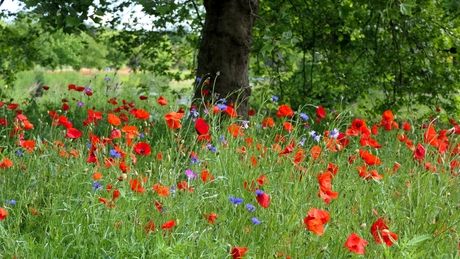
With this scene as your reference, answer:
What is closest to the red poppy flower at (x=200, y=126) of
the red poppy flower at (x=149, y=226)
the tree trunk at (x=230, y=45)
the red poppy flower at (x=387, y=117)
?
the red poppy flower at (x=149, y=226)

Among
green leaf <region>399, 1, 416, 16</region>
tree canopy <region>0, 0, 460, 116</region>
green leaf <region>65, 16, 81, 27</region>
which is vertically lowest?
tree canopy <region>0, 0, 460, 116</region>

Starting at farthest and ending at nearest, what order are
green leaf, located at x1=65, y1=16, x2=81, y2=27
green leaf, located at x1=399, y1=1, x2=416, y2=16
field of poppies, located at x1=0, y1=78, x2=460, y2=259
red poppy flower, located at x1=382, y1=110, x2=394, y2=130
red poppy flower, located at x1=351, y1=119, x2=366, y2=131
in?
green leaf, located at x1=65, y1=16, x2=81, y2=27
green leaf, located at x1=399, y1=1, x2=416, y2=16
red poppy flower, located at x1=382, y1=110, x2=394, y2=130
red poppy flower, located at x1=351, y1=119, x2=366, y2=131
field of poppies, located at x1=0, y1=78, x2=460, y2=259

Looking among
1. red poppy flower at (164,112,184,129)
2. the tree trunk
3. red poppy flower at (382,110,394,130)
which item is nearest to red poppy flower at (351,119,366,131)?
red poppy flower at (382,110,394,130)

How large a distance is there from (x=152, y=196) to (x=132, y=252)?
576 millimetres

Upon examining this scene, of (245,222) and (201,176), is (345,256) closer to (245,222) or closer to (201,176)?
(245,222)

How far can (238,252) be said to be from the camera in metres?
1.96

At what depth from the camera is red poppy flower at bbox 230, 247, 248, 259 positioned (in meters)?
1.93

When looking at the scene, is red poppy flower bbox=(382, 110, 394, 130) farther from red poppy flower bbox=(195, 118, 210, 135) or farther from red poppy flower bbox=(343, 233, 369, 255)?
red poppy flower bbox=(343, 233, 369, 255)

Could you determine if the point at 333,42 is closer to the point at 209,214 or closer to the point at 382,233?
the point at 209,214

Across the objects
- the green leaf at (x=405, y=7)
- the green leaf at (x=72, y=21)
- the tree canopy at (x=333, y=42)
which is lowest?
the tree canopy at (x=333, y=42)

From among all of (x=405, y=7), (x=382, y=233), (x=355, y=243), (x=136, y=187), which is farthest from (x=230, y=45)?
(x=355, y=243)

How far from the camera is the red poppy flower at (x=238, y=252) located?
1928 millimetres

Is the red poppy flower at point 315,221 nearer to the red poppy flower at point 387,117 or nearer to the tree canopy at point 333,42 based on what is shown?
the red poppy flower at point 387,117

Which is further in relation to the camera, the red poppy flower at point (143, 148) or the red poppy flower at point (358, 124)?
the red poppy flower at point (358, 124)
